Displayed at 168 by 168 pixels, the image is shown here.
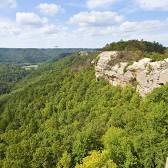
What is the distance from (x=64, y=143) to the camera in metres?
78.1

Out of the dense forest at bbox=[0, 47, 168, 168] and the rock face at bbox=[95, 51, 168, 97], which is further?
the rock face at bbox=[95, 51, 168, 97]

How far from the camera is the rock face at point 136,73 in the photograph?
81156mm

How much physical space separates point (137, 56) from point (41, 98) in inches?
2125

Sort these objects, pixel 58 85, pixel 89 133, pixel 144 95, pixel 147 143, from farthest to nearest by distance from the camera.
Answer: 1. pixel 58 85
2. pixel 144 95
3. pixel 89 133
4. pixel 147 143

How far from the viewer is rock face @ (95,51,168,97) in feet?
266

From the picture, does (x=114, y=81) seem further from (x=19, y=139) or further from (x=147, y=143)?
(x=147, y=143)

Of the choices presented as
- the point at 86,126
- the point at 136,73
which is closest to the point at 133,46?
the point at 136,73

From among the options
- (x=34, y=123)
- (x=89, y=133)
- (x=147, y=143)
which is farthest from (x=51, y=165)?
(x=34, y=123)

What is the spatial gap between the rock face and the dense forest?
7.26ft

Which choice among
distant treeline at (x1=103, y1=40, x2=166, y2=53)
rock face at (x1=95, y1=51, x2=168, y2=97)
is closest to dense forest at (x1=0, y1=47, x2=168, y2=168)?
rock face at (x1=95, y1=51, x2=168, y2=97)

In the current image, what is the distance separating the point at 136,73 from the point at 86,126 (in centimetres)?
1758

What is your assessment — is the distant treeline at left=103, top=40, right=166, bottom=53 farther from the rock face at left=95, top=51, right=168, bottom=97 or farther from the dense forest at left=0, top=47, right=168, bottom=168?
the rock face at left=95, top=51, right=168, bottom=97

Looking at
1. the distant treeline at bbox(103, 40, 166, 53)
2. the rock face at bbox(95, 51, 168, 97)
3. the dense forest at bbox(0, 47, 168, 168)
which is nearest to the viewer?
the dense forest at bbox(0, 47, 168, 168)

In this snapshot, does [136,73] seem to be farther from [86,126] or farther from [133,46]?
[133,46]
